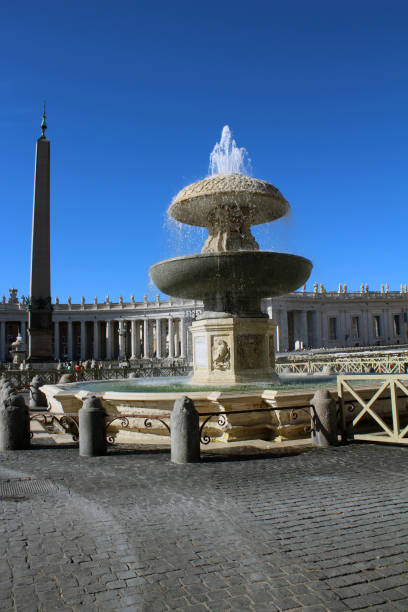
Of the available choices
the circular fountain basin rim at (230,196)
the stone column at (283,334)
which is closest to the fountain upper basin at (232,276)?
the circular fountain basin rim at (230,196)

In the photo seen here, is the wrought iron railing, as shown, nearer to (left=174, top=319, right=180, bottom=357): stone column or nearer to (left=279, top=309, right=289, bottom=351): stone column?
(left=279, top=309, right=289, bottom=351): stone column

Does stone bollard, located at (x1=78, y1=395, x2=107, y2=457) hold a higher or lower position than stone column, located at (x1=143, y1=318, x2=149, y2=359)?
lower

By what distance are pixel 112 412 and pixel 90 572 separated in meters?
7.24

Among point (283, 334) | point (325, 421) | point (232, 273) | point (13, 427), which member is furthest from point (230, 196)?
point (283, 334)

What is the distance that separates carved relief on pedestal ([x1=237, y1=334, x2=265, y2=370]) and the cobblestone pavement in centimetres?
543

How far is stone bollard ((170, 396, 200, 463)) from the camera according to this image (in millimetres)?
8258

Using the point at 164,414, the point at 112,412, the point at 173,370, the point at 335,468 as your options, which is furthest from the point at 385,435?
the point at 173,370

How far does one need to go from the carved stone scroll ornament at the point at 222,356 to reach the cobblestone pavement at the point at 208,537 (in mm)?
5371

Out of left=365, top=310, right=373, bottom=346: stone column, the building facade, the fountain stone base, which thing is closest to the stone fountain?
the fountain stone base

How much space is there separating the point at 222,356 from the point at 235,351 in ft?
1.24

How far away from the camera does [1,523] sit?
547cm

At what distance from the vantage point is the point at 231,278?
42.2 ft

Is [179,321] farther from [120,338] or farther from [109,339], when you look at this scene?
[109,339]

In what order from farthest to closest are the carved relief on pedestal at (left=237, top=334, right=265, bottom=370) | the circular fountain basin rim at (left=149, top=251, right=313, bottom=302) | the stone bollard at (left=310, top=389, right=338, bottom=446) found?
1. the carved relief on pedestal at (left=237, top=334, right=265, bottom=370)
2. the circular fountain basin rim at (left=149, top=251, right=313, bottom=302)
3. the stone bollard at (left=310, top=389, right=338, bottom=446)
